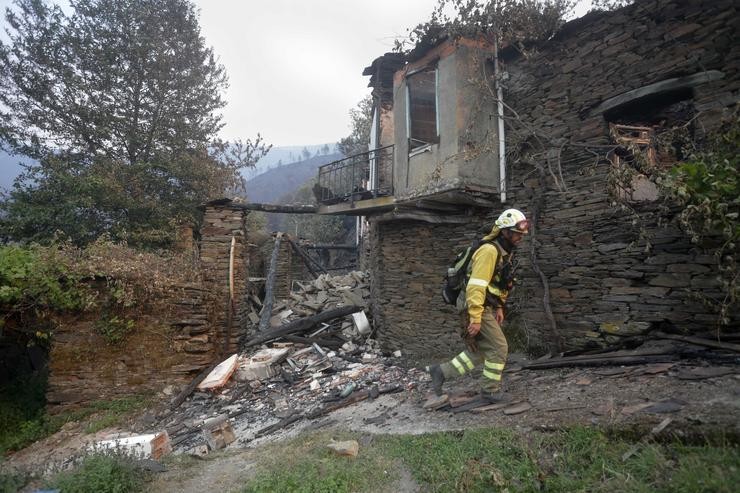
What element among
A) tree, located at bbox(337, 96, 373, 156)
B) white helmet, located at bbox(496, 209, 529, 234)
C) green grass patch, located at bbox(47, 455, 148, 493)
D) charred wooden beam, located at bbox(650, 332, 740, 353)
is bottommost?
green grass patch, located at bbox(47, 455, 148, 493)

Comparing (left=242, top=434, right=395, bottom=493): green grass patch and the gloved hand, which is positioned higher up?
the gloved hand

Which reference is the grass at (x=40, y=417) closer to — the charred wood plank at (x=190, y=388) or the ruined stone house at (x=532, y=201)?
the ruined stone house at (x=532, y=201)

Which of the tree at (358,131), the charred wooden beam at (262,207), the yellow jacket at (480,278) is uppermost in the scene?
the tree at (358,131)

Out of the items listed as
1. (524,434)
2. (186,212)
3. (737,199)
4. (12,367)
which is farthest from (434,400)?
(186,212)

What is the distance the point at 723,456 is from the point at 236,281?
824 cm

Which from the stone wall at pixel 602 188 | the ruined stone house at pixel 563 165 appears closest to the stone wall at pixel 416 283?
the ruined stone house at pixel 563 165

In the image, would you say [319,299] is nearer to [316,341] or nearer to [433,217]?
[316,341]

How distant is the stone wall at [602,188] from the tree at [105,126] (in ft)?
34.5

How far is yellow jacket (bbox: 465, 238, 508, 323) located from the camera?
12.7 ft

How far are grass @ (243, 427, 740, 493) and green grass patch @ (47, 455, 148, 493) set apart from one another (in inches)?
42.1

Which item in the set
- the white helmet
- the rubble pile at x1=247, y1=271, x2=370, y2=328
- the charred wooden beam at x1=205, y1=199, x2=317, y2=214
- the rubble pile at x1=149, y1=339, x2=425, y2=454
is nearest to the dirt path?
the rubble pile at x1=149, y1=339, x2=425, y2=454

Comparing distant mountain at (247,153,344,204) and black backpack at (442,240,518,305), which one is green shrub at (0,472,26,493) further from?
distant mountain at (247,153,344,204)

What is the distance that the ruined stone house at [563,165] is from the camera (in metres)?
4.64

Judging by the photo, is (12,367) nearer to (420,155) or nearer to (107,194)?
(107,194)
